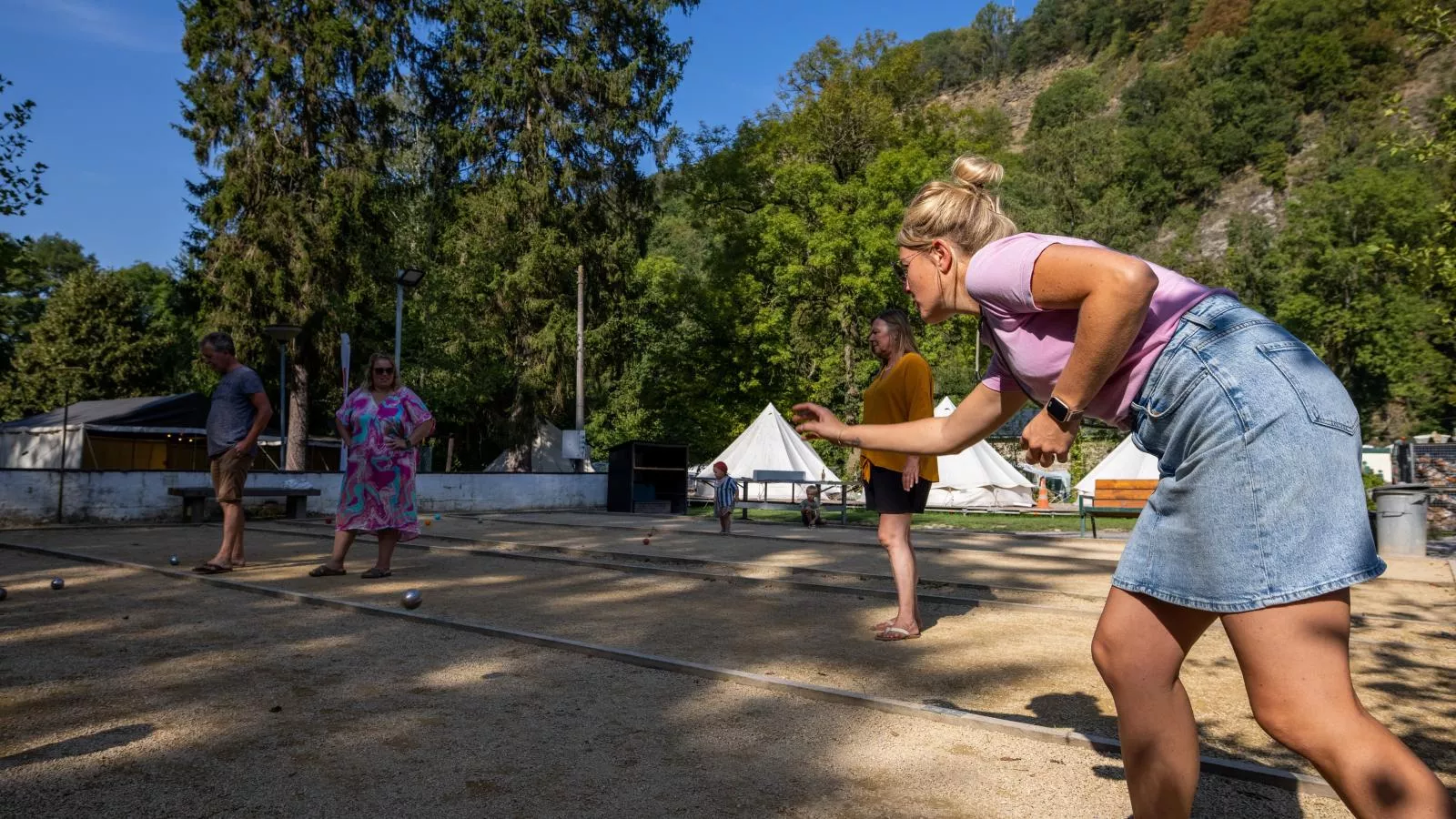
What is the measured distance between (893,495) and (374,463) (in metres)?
4.55

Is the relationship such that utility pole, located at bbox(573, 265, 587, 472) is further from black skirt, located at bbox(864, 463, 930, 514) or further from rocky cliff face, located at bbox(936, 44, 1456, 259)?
rocky cliff face, located at bbox(936, 44, 1456, 259)

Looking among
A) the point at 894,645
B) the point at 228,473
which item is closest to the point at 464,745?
the point at 894,645

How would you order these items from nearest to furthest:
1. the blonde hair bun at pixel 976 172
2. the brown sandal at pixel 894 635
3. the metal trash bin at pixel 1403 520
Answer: the blonde hair bun at pixel 976 172 < the brown sandal at pixel 894 635 < the metal trash bin at pixel 1403 520

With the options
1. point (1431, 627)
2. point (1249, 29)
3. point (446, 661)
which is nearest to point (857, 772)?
point (446, 661)

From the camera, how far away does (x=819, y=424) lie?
2809 mm

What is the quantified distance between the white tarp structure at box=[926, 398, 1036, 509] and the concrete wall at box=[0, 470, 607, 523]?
12.7 metres

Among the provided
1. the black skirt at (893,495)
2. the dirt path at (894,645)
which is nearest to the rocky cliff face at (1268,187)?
the dirt path at (894,645)

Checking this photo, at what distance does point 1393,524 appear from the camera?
11.7 meters

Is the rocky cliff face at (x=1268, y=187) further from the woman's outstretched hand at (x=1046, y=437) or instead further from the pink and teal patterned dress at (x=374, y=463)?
the woman's outstretched hand at (x=1046, y=437)

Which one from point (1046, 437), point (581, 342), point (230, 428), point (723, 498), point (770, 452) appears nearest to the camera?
point (1046, 437)

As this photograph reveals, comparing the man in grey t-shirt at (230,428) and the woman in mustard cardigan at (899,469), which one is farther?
the man in grey t-shirt at (230,428)

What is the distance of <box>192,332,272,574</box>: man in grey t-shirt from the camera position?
7887mm

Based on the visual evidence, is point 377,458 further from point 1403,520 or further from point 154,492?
point 1403,520

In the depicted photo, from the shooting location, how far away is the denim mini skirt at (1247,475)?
1.79 meters
